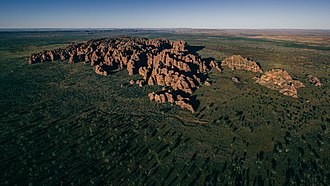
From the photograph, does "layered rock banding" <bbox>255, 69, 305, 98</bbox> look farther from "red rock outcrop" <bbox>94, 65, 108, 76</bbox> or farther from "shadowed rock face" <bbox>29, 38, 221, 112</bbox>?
"red rock outcrop" <bbox>94, 65, 108, 76</bbox>

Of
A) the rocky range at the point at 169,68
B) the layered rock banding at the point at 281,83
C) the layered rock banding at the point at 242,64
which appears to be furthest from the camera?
the layered rock banding at the point at 242,64

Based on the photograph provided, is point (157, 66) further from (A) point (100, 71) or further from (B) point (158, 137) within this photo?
(B) point (158, 137)

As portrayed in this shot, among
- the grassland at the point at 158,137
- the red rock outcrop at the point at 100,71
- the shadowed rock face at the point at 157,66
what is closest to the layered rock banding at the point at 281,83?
the grassland at the point at 158,137

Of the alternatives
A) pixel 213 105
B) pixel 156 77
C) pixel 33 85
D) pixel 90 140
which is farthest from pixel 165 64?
pixel 90 140

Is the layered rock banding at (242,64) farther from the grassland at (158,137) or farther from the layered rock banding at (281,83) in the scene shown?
the grassland at (158,137)

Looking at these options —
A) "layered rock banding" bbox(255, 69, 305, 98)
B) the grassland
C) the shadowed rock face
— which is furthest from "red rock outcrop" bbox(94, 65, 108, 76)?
"layered rock banding" bbox(255, 69, 305, 98)

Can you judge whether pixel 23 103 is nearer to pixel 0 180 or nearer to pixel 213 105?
pixel 0 180

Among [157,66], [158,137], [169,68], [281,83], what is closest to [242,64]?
[281,83]
